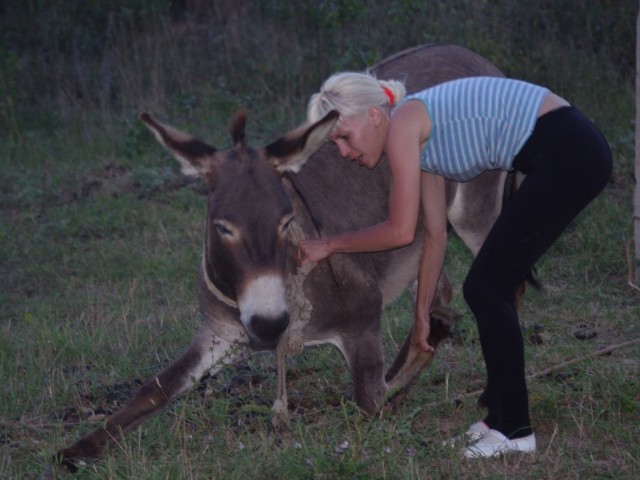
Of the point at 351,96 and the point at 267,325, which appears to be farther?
the point at 351,96

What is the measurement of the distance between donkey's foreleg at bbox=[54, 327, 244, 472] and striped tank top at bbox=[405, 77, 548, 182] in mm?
1266

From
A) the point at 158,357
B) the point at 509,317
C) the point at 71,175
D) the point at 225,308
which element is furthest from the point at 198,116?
the point at 509,317

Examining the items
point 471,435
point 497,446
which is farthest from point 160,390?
point 497,446

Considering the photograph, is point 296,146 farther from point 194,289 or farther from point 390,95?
point 194,289

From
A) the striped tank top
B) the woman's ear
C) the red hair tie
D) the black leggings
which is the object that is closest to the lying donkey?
the woman's ear

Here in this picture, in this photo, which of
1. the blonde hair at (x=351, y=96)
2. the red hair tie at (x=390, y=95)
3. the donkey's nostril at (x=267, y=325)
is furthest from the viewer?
the red hair tie at (x=390, y=95)

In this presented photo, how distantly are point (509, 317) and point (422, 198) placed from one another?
70 centimetres

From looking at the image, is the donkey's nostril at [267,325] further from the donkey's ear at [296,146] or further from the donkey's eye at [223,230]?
the donkey's ear at [296,146]

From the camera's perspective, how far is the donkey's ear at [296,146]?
4.11m

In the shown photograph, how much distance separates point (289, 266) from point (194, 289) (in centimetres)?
218

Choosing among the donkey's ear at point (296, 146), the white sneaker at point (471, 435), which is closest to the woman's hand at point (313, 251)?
the donkey's ear at point (296, 146)

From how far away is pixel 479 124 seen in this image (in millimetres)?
3984

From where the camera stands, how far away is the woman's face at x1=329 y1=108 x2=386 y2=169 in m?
4.06

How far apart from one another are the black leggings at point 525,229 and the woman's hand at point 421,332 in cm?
45
